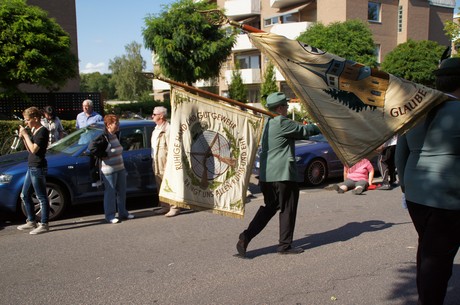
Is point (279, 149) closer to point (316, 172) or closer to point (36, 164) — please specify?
point (36, 164)

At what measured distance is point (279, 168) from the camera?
4680 millimetres

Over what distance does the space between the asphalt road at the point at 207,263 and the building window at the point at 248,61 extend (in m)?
34.1

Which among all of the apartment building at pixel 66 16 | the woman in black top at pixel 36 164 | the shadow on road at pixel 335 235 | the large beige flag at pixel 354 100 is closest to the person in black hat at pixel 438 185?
the large beige flag at pixel 354 100

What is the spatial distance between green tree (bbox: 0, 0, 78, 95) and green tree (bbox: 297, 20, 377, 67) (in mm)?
15468

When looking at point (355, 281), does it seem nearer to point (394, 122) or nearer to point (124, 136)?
point (394, 122)

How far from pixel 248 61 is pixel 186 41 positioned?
17.9 metres

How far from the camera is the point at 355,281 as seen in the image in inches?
164

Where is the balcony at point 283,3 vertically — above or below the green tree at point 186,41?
above

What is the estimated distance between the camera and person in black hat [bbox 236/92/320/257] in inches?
182

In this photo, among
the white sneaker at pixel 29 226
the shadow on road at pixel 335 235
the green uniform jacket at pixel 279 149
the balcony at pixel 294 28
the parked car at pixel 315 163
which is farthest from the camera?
the balcony at pixel 294 28

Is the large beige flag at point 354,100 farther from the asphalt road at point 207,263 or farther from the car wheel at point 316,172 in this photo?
the car wheel at point 316,172

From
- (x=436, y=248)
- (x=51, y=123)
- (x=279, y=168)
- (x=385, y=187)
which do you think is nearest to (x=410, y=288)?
(x=436, y=248)

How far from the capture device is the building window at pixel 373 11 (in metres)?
32.4

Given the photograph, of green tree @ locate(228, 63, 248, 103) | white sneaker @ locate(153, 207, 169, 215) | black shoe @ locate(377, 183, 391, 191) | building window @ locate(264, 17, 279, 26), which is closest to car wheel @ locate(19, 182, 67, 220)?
white sneaker @ locate(153, 207, 169, 215)
